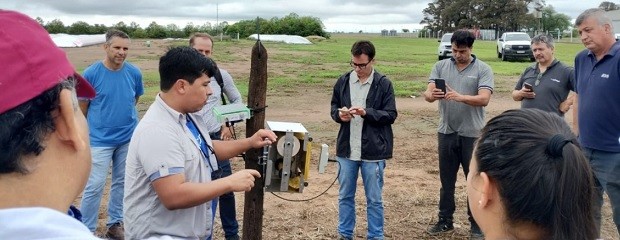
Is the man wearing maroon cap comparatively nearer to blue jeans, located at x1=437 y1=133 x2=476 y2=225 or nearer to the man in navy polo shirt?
the man in navy polo shirt

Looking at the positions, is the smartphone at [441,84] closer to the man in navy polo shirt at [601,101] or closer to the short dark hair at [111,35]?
the man in navy polo shirt at [601,101]

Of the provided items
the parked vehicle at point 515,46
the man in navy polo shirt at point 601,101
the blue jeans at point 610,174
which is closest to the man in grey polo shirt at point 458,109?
the man in navy polo shirt at point 601,101

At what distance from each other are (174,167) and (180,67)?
1.84ft

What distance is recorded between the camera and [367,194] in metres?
5.50

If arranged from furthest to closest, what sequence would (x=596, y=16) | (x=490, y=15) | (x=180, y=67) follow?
1. (x=490, y=15)
2. (x=596, y=16)
3. (x=180, y=67)

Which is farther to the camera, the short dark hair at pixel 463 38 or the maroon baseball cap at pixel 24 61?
the short dark hair at pixel 463 38

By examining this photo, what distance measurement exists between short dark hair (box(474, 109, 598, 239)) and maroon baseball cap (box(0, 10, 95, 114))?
1131mm

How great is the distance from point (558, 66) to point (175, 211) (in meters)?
4.46

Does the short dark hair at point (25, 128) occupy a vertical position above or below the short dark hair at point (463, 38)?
below

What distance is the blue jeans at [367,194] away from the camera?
546 cm

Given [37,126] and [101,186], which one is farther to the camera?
[101,186]

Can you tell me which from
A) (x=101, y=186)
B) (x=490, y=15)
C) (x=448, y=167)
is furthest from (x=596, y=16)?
(x=490, y=15)

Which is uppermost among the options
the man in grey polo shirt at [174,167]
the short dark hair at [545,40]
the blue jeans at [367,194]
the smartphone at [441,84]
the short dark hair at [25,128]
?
the short dark hair at [545,40]

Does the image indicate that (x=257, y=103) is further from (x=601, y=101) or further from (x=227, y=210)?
(x=601, y=101)
